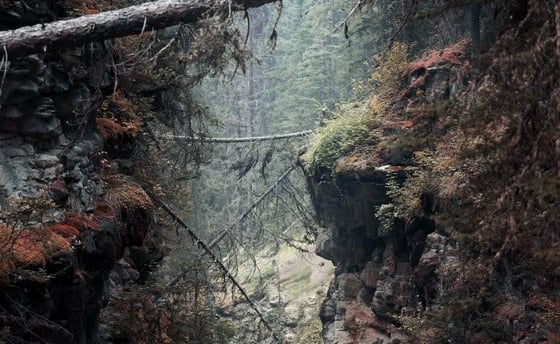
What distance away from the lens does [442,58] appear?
14.4m

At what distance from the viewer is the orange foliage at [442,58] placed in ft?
46.5

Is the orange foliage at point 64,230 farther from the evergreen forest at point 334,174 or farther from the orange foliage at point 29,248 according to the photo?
the orange foliage at point 29,248

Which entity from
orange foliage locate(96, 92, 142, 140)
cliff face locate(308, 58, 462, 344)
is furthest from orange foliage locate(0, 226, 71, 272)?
cliff face locate(308, 58, 462, 344)

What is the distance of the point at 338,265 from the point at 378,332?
3547 mm

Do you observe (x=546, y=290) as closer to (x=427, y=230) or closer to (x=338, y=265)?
(x=427, y=230)

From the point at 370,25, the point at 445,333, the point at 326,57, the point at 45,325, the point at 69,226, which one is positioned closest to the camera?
the point at 45,325

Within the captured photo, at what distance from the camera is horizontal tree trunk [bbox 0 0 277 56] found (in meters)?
7.20

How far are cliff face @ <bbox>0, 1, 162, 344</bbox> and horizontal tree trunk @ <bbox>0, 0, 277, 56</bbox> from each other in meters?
0.36

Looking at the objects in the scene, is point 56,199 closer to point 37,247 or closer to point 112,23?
point 37,247

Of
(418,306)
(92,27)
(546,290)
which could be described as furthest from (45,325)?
(418,306)

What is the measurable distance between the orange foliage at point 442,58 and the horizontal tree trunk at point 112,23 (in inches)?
304

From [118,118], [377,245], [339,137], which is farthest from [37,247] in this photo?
[377,245]

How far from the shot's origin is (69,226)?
23.8ft

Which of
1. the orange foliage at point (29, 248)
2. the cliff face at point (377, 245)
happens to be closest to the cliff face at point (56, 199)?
the orange foliage at point (29, 248)
